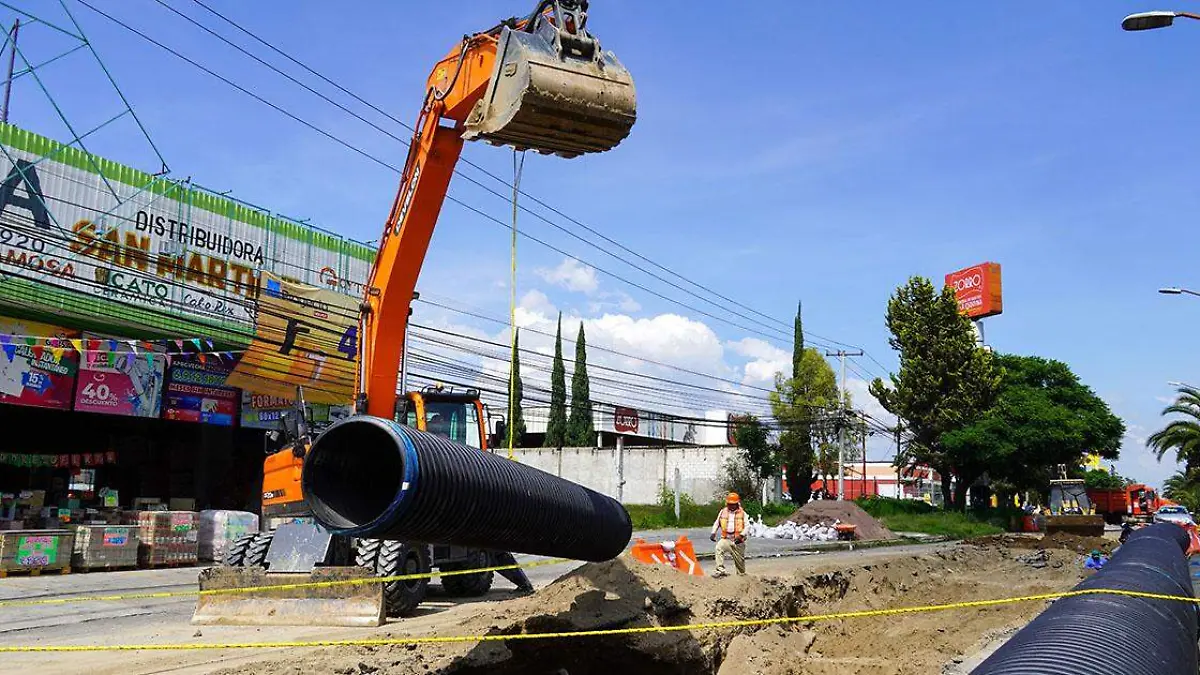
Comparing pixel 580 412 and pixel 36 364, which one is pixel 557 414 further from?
pixel 36 364

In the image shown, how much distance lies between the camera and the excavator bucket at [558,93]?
849cm

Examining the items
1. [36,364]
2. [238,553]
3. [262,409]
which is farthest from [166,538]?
[238,553]

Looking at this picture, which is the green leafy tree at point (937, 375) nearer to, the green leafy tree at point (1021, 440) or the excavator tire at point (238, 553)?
the green leafy tree at point (1021, 440)

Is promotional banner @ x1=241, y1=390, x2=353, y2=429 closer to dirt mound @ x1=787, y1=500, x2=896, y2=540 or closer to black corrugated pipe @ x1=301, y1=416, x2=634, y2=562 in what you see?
black corrugated pipe @ x1=301, y1=416, x2=634, y2=562

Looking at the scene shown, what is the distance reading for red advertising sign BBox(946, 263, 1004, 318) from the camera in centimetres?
6600

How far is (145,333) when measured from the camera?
22.5m

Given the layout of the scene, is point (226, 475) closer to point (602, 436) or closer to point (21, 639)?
point (21, 639)

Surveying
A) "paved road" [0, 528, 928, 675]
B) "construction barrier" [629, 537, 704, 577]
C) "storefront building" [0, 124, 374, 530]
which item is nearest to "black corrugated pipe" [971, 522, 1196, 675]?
"paved road" [0, 528, 928, 675]

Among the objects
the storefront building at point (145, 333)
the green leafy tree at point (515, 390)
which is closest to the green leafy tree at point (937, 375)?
the green leafy tree at point (515, 390)

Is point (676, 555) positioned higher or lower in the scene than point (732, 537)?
lower

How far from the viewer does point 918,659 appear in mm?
10328

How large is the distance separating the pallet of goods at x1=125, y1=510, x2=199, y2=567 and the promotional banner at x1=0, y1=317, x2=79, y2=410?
3.13 m

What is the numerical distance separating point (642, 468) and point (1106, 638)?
47662 mm

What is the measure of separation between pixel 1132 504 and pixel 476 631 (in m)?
54.8
